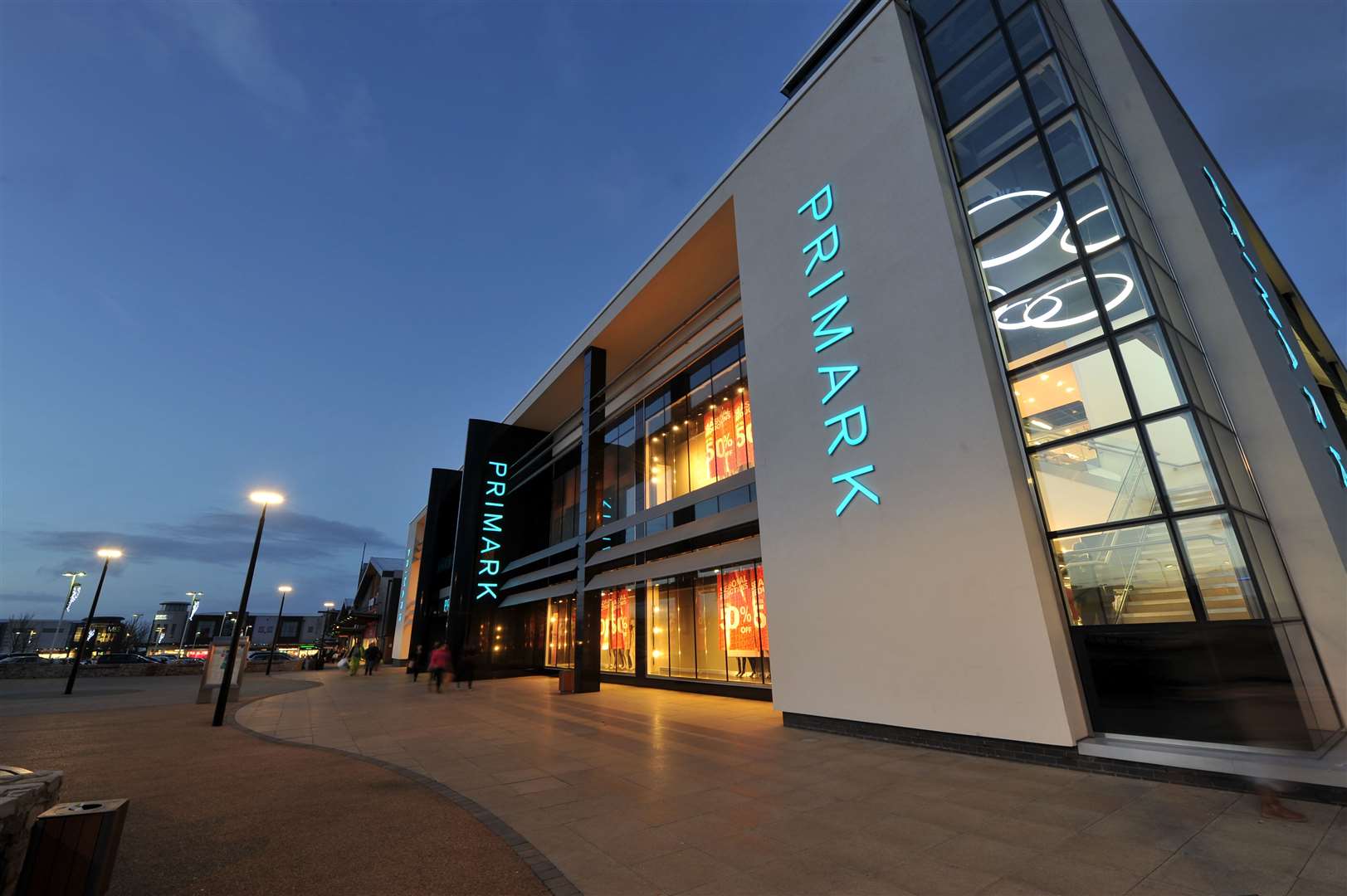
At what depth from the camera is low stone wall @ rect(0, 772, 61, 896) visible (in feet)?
11.8

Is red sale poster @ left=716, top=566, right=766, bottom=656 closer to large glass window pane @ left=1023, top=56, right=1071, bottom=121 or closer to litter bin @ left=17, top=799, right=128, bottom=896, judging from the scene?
large glass window pane @ left=1023, top=56, right=1071, bottom=121

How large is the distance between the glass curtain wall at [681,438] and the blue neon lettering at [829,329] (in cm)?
393

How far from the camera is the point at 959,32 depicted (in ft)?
39.2

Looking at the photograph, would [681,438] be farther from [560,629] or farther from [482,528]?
[482,528]

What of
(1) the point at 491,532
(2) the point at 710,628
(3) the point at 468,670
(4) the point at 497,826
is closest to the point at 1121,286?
(4) the point at 497,826


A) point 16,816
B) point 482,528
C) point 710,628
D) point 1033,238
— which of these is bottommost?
point 16,816

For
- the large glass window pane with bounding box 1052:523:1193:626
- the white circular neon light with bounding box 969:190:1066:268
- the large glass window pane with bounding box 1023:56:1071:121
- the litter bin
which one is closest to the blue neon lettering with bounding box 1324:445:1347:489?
the large glass window pane with bounding box 1052:523:1193:626

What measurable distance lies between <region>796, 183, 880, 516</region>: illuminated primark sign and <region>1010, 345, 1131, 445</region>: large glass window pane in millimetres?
2695

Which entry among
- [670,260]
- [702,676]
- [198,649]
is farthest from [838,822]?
[198,649]

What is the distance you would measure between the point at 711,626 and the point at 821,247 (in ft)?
39.3

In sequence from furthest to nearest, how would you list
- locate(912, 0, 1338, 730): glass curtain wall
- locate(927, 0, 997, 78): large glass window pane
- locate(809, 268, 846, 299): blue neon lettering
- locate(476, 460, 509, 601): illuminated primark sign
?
locate(476, 460, 509, 601): illuminated primark sign, locate(809, 268, 846, 299): blue neon lettering, locate(927, 0, 997, 78): large glass window pane, locate(912, 0, 1338, 730): glass curtain wall

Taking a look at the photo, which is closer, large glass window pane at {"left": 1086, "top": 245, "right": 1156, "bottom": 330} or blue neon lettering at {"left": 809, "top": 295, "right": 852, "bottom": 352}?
large glass window pane at {"left": 1086, "top": 245, "right": 1156, "bottom": 330}

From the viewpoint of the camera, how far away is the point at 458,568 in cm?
3053

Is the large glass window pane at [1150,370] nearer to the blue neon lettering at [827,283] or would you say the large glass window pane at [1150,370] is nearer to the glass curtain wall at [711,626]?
the blue neon lettering at [827,283]
